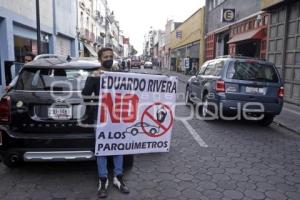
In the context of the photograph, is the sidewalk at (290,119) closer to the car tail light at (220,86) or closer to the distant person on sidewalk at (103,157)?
the car tail light at (220,86)

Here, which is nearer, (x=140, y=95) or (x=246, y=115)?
(x=140, y=95)

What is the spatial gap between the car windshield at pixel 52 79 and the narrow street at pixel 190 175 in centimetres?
124

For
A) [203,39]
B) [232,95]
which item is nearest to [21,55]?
[232,95]

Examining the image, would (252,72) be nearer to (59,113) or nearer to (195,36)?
(59,113)

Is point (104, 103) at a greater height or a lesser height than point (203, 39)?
lesser

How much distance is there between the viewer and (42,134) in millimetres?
4047

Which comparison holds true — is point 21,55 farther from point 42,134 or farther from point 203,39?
point 203,39

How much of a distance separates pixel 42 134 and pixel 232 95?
4.87m

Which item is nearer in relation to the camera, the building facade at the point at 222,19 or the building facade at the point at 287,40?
the building facade at the point at 287,40

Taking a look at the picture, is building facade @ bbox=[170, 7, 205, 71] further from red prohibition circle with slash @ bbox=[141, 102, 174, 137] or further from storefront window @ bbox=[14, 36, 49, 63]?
red prohibition circle with slash @ bbox=[141, 102, 174, 137]

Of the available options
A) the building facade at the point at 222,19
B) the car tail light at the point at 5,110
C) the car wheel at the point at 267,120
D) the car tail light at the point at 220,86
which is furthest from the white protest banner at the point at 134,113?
the building facade at the point at 222,19

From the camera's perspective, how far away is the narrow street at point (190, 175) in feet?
12.8

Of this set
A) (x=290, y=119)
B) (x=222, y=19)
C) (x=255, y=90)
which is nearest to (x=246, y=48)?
(x=222, y=19)

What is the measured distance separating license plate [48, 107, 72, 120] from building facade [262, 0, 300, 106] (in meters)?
10.0
